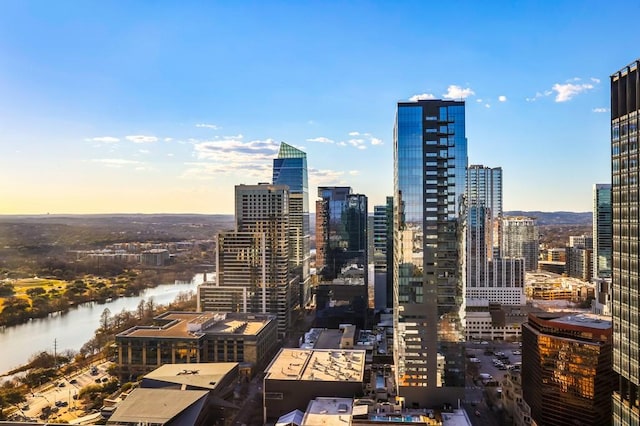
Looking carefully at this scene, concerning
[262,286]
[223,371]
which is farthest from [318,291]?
[223,371]

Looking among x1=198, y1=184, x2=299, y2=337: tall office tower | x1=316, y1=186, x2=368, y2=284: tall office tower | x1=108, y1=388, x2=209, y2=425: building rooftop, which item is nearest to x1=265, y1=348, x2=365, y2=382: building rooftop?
x1=108, y1=388, x2=209, y2=425: building rooftop

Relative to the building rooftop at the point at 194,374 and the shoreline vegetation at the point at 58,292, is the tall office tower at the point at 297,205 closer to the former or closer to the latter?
the shoreline vegetation at the point at 58,292

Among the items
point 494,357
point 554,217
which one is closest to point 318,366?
point 494,357

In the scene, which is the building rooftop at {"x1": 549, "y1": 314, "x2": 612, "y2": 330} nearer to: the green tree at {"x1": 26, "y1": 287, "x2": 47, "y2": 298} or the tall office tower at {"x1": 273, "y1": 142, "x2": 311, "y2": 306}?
the tall office tower at {"x1": 273, "y1": 142, "x2": 311, "y2": 306}

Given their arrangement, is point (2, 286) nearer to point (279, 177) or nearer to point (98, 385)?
point (98, 385)

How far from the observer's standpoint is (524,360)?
11.2 m

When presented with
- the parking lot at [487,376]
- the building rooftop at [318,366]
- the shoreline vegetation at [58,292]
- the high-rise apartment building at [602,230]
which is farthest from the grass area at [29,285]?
the high-rise apartment building at [602,230]

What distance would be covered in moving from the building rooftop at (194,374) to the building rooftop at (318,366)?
1188 millimetres

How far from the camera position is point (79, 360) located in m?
14.5

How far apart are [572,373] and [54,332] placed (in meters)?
15.4

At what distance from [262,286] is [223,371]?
7.12m

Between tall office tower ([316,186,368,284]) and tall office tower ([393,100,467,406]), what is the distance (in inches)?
456

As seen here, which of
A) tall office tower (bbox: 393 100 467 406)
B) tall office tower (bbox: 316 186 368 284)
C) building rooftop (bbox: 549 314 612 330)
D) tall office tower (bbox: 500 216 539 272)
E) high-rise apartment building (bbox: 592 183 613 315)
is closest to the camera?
building rooftop (bbox: 549 314 612 330)

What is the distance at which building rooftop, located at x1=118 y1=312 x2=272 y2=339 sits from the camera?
47.0 ft
